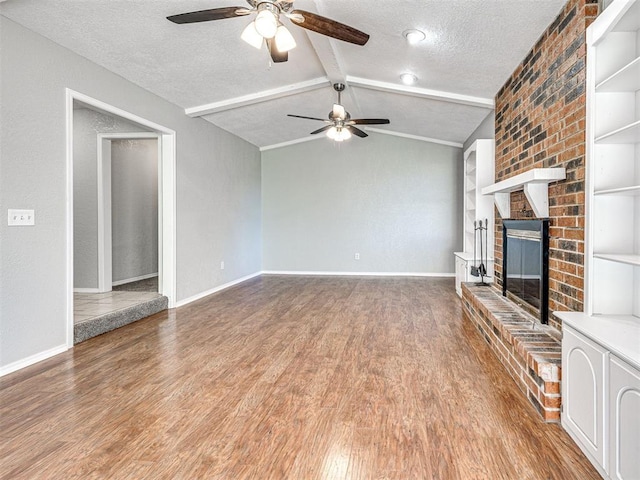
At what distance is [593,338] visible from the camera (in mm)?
1744

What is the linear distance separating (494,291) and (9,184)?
4466 mm

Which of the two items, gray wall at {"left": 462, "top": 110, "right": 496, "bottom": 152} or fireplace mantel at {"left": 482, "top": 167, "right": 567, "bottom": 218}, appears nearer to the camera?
fireplace mantel at {"left": 482, "top": 167, "right": 567, "bottom": 218}

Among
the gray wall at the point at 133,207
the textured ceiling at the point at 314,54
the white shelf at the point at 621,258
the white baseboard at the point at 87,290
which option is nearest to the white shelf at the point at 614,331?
the white shelf at the point at 621,258

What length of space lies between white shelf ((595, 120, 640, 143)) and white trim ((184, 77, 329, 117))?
357cm

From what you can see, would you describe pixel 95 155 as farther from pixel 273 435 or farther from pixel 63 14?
pixel 273 435

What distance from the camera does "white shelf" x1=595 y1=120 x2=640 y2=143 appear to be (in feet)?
6.09

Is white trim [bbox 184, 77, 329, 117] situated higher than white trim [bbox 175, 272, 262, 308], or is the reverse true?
white trim [bbox 184, 77, 329, 117]

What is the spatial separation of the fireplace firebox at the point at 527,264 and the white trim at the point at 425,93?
174 centimetres

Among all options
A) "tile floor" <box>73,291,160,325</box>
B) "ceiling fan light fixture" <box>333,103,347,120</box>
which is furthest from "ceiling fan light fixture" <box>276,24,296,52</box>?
"tile floor" <box>73,291,160,325</box>

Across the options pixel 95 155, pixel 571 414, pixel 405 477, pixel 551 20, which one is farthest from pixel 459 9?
pixel 95 155

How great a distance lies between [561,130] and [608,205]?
0.88m

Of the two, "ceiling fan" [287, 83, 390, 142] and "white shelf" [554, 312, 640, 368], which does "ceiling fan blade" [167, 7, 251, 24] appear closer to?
"ceiling fan" [287, 83, 390, 142]

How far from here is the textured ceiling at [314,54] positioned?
3006 millimetres

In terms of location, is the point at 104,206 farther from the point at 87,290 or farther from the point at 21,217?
the point at 21,217
